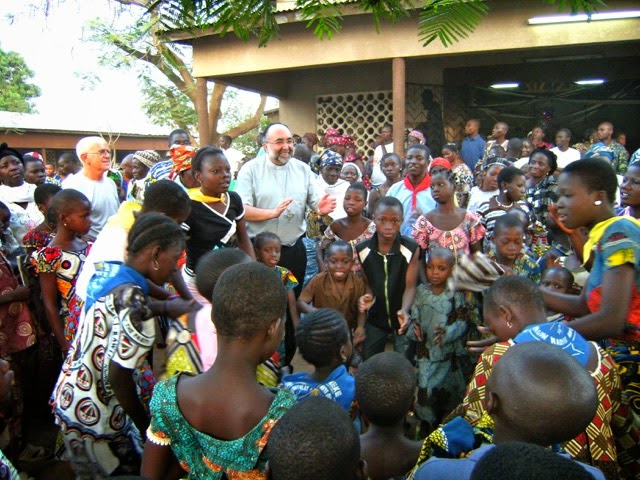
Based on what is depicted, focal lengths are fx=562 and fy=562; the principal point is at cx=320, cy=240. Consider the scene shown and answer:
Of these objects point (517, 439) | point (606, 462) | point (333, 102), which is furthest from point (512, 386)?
point (333, 102)

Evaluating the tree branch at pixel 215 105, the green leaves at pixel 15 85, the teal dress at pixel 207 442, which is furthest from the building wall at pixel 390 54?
the green leaves at pixel 15 85

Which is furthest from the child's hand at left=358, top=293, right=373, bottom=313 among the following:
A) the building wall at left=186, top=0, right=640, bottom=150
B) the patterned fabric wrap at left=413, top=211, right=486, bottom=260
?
the building wall at left=186, top=0, right=640, bottom=150

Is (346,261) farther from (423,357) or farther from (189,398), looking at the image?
(189,398)

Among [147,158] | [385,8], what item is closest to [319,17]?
[385,8]

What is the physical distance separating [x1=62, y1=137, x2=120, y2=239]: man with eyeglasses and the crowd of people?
0.02 metres

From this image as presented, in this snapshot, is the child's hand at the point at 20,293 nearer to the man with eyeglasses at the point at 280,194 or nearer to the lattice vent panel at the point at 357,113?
the man with eyeglasses at the point at 280,194

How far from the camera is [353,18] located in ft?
26.7

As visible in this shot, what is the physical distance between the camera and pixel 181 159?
14.3ft

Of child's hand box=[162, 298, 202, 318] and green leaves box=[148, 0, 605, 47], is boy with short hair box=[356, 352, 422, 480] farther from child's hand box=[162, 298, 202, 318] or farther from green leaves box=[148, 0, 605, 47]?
green leaves box=[148, 0, 605, 47]

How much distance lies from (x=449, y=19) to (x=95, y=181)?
164 inches

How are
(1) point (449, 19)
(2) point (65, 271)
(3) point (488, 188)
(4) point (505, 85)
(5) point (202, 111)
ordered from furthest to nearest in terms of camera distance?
1. (4) point (505, 85)
2. (5) point (202, 111)
3. (3) point (488, 188)
4. (2) point (65, 271)
5. (1) point (449, 19)

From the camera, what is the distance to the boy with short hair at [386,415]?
1.97 m

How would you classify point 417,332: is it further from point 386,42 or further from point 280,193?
point 386,42

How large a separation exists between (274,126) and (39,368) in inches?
98.3
